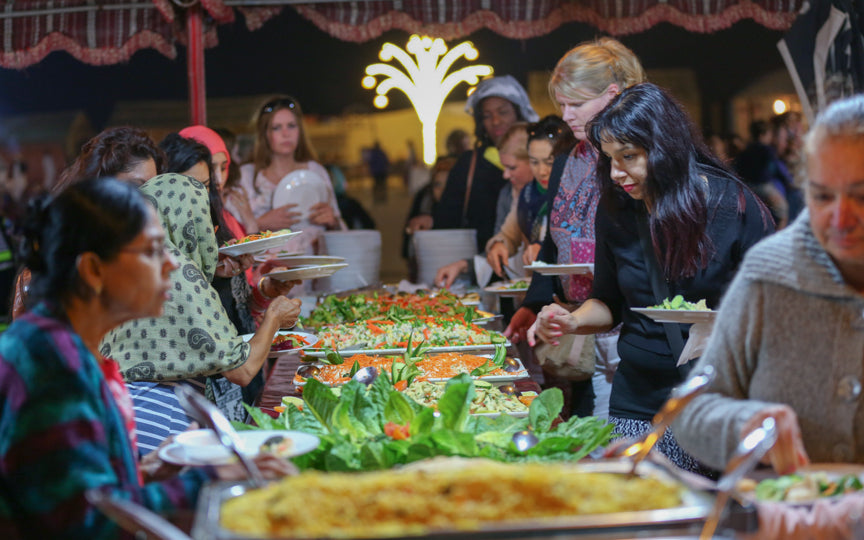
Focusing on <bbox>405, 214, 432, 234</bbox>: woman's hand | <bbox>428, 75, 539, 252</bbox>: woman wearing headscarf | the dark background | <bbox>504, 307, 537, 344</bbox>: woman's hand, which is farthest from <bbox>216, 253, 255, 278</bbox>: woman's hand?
the dark background

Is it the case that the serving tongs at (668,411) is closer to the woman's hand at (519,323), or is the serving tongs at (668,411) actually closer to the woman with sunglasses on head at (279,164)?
the woman's hand at (519,323)

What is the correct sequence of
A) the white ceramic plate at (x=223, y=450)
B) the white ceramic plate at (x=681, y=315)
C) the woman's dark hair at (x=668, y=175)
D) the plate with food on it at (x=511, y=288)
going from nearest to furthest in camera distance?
the white ceramic plate at (x=223, y=450)
the white ceramic plate at (x=681, y=315)
the woman's dark hair at (x=668, y=175)
the plate with food on it at (x=511, y=288)

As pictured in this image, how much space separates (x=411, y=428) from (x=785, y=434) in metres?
0.80

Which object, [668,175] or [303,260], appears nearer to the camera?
[668,175]

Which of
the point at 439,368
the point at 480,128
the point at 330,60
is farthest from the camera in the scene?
the point at 330,60

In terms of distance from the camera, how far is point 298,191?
544 cm

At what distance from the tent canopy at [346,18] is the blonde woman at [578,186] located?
1.89 meters

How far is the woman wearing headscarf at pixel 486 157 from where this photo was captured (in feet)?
19.6

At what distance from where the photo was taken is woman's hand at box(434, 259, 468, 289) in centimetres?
523

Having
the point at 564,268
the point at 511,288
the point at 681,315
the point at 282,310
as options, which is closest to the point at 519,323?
the point at 564,268

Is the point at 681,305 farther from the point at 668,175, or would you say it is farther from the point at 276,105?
the point at 276,105

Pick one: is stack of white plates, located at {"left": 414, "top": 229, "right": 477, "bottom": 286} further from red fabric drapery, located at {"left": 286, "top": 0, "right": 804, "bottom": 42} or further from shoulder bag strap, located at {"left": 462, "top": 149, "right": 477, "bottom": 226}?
red fabric drapery, located at {"left": 286, "top": 0, "right": 804, "bottom": 42}

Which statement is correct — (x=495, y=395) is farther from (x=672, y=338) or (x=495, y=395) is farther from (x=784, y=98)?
(x=784, y=98)

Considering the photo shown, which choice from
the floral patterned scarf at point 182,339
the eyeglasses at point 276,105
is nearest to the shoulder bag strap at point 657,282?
the floral patterned scarf at point 182,339
